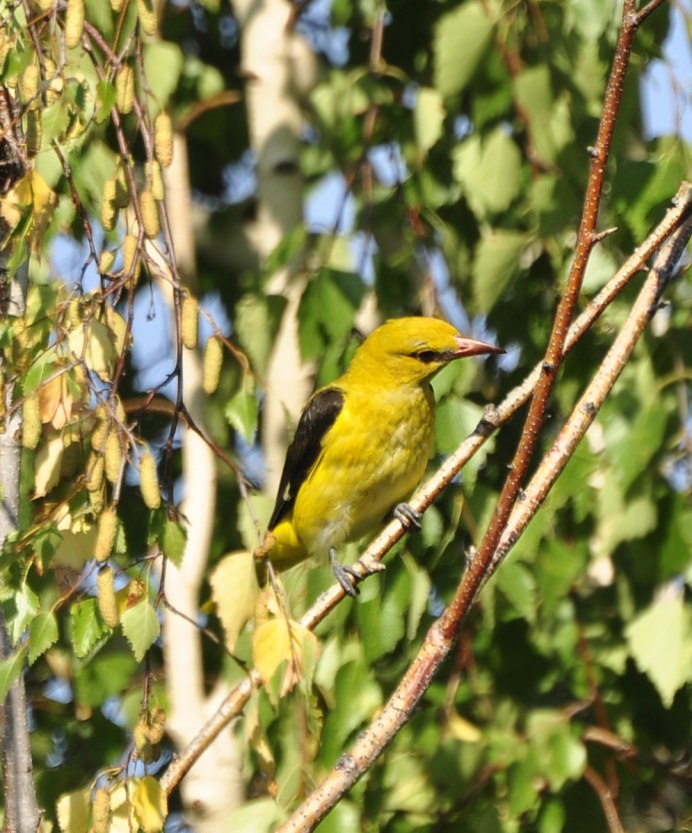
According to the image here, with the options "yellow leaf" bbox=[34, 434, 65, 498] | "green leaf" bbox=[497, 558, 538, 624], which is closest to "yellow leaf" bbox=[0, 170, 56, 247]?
"yellow leaf" bbox=[34, 434, 65, 498]

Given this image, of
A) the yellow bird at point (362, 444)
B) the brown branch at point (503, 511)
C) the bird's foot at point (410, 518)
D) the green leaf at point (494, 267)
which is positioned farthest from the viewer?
the yellow bird at point (362, 444)

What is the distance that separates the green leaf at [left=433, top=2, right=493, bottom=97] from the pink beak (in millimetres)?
577

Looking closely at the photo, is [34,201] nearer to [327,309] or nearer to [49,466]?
[49,466]

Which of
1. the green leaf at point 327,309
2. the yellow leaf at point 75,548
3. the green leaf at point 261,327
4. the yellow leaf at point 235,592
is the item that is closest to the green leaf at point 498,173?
the green leaf at point 327,309

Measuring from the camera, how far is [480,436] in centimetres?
225

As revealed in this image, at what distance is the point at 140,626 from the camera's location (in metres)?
1.96

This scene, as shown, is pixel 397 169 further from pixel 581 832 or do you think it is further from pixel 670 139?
pixel 581 832

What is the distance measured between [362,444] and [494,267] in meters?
0.65

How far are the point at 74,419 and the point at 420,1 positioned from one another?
244 cm

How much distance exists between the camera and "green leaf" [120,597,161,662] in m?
1.94

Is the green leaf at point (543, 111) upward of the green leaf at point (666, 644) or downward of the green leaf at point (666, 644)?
upward

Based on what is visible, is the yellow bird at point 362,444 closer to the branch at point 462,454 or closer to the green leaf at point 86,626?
the branch at point 462,454

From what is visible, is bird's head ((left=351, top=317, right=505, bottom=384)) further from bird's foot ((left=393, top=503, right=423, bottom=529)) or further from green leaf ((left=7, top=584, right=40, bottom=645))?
green leaf ((left=7, top=584, right=40, bottom=645))

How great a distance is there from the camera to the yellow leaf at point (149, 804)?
1.88m
